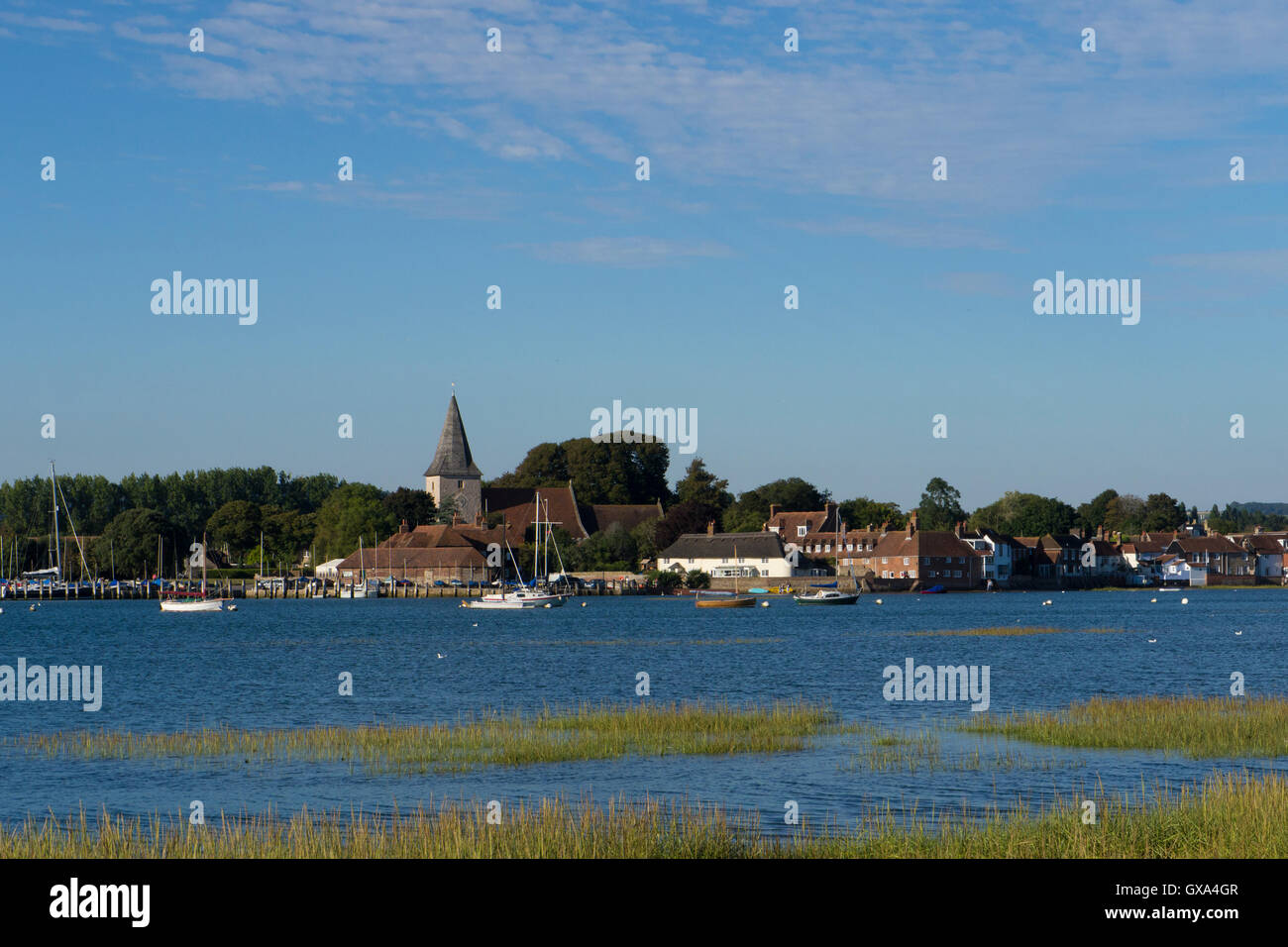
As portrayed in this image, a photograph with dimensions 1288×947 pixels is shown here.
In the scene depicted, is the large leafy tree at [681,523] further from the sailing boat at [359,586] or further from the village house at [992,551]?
the sailing boat at [359,586]

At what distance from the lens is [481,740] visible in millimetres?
32656

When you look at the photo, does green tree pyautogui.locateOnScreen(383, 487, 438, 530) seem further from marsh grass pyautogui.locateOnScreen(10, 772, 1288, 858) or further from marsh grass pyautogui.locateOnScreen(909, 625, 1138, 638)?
marsh grass pyautogui.locateOnScreen(10, 772, 1288, 858)

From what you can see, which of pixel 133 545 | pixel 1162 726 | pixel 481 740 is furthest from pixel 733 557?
pixel 481 740

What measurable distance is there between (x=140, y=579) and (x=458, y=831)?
586 ft

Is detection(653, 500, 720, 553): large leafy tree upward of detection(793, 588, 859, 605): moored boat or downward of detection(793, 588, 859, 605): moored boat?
upward

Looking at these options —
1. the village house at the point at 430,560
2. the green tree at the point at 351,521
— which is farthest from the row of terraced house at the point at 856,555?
the green tree at the point at 351,521

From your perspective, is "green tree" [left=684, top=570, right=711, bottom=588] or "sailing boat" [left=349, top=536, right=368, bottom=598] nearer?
"green tree" [left=684, top=570, right=711, bottom=588]

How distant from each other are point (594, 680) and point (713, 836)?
34234mm

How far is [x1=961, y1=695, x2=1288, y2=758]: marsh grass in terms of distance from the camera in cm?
3039

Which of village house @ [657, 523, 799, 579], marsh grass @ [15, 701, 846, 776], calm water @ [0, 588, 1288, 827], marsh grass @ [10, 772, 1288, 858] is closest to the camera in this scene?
marsh grass @ [10, 772, 1288, 858]

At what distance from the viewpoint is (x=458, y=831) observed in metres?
18.8

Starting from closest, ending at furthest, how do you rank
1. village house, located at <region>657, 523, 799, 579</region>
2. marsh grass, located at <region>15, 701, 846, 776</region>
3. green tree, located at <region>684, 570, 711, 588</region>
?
marsh grass, located at <region>15, 701, 846, 776</region>, green tree, located at <region>684, 570, 711, 588</region>, village house, located at <region>657, 523, 799, 579</region>

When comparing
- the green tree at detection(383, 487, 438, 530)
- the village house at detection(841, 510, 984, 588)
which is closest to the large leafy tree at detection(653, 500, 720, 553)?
the village house at detection(841, 510, 984, 588)

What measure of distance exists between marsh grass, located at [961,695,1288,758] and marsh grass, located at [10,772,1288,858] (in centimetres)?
856
